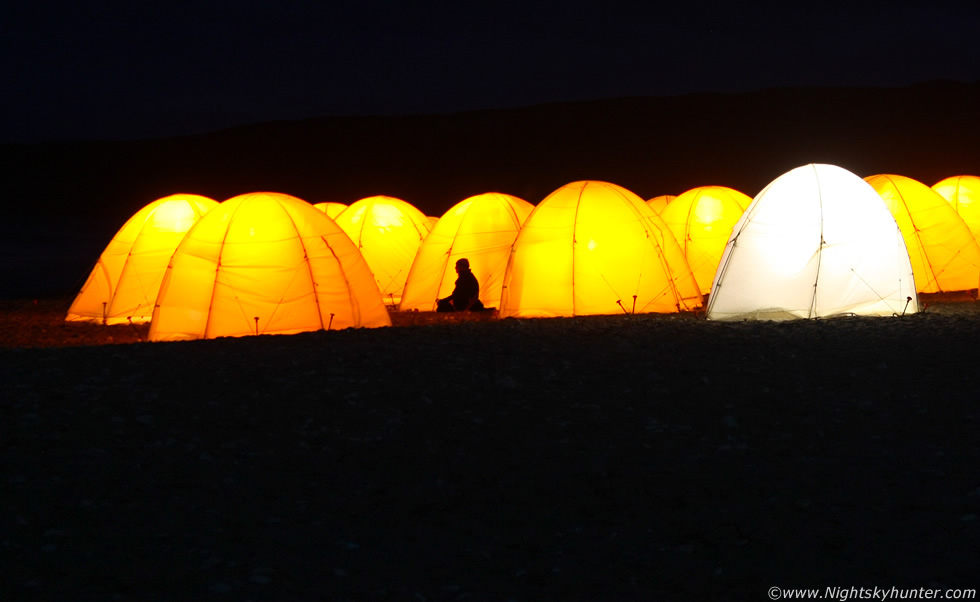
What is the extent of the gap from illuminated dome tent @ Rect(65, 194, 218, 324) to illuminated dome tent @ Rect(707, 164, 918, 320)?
29.9 ft

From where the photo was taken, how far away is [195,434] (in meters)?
7.52

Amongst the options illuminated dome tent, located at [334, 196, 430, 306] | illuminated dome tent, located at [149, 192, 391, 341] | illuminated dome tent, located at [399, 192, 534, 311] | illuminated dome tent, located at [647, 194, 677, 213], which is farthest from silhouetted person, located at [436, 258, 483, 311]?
illuminated dome tent, located at [647, 194, 677, 213]

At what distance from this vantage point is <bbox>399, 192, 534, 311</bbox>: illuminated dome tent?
19.7 m

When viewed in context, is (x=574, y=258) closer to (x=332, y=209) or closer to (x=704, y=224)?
(x=704, y=224)

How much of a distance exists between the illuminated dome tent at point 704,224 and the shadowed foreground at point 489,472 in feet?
35.3

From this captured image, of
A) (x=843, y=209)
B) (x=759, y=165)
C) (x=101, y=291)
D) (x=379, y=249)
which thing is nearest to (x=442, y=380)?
(x=843, y=209)

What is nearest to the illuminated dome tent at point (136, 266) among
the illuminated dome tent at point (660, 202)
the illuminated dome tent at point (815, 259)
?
the illuminated dome tent at point (815, 259)

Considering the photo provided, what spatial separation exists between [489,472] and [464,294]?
471 inches

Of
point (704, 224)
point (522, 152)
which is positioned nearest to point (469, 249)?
point (704, 224)

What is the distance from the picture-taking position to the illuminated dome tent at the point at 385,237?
22.5 m

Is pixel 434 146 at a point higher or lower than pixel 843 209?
Answer: higher

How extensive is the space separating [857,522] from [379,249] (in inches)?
699

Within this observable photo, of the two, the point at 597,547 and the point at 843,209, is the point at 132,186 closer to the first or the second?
the point at 843,209

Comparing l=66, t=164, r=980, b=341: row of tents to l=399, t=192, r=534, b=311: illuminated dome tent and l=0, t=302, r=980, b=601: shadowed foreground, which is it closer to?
l=399, t=192, r=534, b=311: illuminated dome tent
